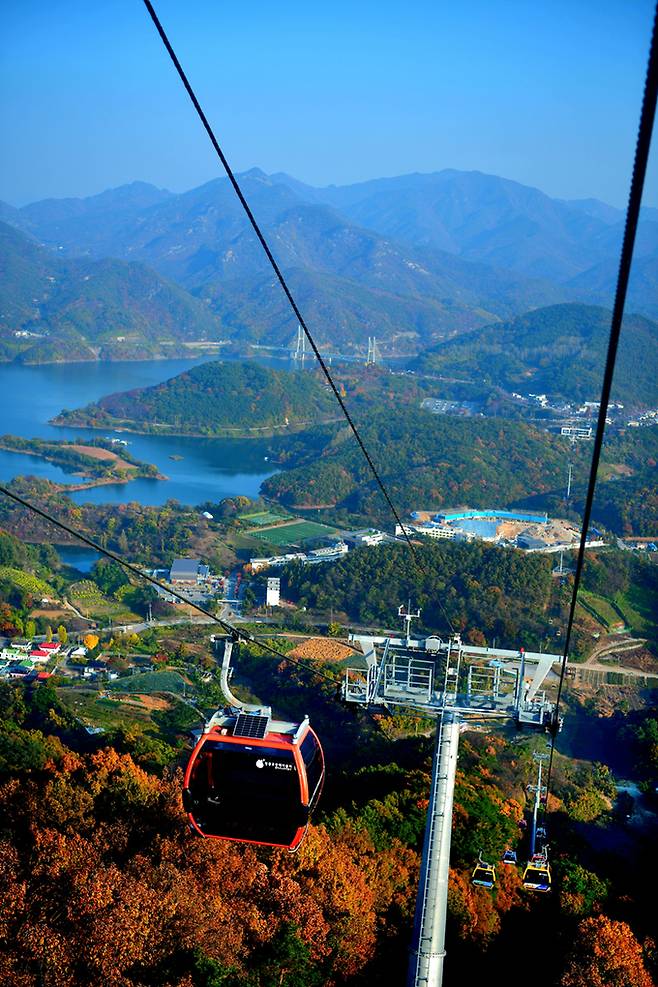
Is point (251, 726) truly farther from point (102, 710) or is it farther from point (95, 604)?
point (95, 604)

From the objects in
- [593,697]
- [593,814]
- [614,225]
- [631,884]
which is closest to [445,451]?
[593,697]

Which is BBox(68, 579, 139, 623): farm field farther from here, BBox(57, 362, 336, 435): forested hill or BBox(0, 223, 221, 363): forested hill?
BBox(0, 223, 221, 363): forested hill

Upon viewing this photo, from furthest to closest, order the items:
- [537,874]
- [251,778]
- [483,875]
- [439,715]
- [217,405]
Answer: [217,405] < [537,874] < [483,875] < [439,715] < [251,778]

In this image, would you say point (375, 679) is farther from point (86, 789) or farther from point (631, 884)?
point (631, 884)

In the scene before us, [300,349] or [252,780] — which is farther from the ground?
[252,780]

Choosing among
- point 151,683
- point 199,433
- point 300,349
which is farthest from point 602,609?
point 300,349

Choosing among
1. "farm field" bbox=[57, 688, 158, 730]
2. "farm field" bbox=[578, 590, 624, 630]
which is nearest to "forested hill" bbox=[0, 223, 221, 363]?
"farm field" bbox=[578, 590, 624, 630]

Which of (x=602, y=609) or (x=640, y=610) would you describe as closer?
(x=602, y=609)

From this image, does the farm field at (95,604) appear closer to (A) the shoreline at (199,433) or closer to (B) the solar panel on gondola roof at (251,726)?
(B) the solar panel on gondola roof at (251,726)
